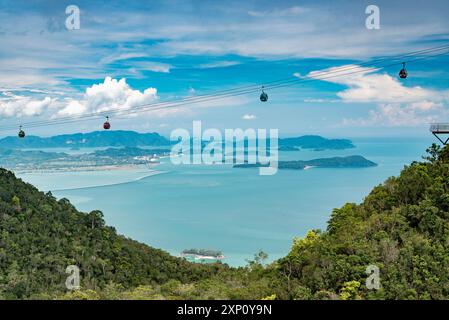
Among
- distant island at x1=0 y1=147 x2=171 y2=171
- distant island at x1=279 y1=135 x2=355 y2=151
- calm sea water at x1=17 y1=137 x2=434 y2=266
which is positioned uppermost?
distant island at x1=279 y1=135 x2=355 y2=151

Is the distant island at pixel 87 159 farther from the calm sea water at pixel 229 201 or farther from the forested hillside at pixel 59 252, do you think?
the forested hillside at pixel 59 252

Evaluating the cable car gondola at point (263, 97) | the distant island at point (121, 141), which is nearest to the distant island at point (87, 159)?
the distant island at point (121, 141)

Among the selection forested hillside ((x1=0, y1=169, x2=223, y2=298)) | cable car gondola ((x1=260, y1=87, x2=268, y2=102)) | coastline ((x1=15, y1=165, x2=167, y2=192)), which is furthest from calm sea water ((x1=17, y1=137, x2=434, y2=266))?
cable car gondola ((x1=260, y1=87, x2=268, y2=102))

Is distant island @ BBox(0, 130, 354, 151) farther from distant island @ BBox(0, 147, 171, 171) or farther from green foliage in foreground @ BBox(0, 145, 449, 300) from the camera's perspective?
green foliage in foreground @ BBox(0, 145, 449, 300)

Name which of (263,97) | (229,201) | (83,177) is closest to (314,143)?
(229,201)

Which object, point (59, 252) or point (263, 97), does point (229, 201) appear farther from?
point (263, 97)

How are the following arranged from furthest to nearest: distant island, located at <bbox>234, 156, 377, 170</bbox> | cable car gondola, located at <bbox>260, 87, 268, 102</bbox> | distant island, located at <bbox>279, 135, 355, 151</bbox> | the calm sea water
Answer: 1. distant island, located at <bbox>279, 135, 355, 151</bbox>
2. distant island, located at <bbox>234, 156, 377, 170</bbox>
3. the calm sea water
4. cable car gondola, located at <bbox>260, 87, 268, 102</bbox>
